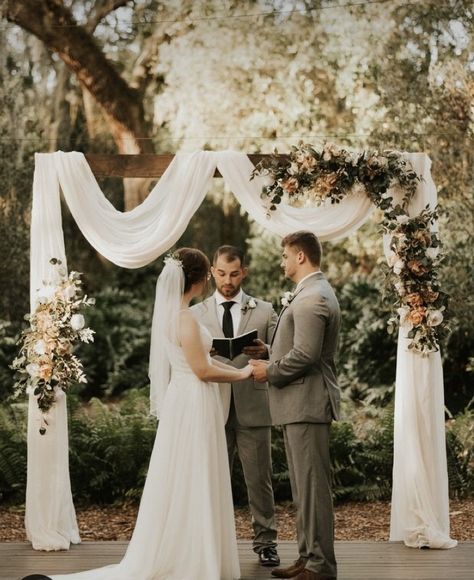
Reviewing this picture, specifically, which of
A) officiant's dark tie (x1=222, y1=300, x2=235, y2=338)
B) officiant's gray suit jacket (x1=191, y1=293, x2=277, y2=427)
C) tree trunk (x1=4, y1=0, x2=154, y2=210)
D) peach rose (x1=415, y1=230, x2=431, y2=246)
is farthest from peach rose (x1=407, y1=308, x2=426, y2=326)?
tree trunk (x1=4, y1=0, x2=154, y2=210)

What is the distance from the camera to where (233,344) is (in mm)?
5023

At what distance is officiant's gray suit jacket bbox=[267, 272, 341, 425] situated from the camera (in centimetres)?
470

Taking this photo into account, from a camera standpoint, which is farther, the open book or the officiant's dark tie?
the officiant's dark tie

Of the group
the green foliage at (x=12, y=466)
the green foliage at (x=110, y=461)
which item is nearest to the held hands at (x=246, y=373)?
the green foliage at (x=110, y=461)

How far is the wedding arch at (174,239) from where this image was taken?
19.1 ft

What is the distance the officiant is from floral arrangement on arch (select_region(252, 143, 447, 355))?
69 cm

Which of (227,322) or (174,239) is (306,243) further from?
(174,239)

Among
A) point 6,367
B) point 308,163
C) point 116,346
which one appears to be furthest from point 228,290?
point 116,346

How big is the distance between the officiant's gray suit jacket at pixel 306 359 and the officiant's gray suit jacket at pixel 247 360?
525 millimetres

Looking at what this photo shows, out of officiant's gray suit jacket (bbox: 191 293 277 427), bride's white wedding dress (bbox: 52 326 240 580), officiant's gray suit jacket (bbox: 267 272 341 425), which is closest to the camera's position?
officiant's gray suit jacket (bbox: 267 272 341 425)

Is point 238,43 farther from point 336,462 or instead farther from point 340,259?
A: point 336,462

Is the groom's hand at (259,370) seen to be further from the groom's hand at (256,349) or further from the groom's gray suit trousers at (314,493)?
the groom's gray suit trousers at (314,493)

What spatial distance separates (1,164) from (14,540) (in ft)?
16.7

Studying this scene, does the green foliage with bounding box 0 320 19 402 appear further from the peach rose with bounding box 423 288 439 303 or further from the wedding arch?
the peach rose with bounding box 423 288 439 303
